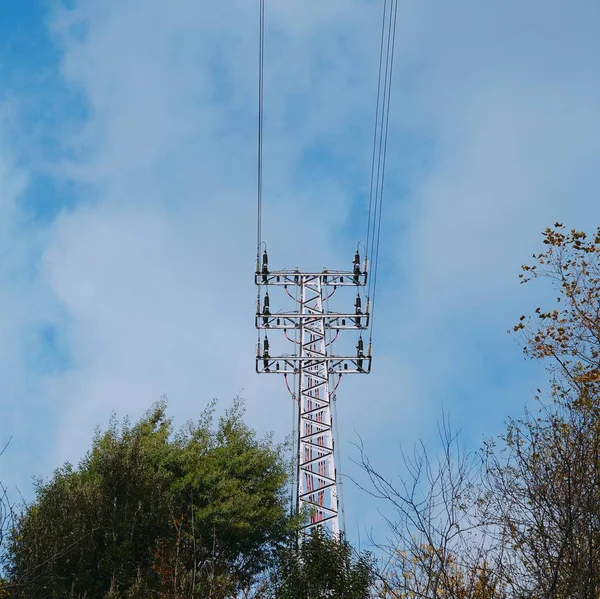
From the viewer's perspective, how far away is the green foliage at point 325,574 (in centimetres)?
1712

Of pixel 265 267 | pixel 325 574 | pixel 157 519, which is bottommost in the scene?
pixel 325 574

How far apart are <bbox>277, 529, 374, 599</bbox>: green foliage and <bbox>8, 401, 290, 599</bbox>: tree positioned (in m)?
1.64

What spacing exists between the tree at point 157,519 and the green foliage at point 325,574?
1636mm

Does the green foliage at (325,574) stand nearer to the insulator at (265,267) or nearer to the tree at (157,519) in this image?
the tree at (157,519)

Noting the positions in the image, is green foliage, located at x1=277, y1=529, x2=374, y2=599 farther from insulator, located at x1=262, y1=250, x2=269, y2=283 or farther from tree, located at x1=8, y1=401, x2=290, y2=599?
insulator, located at x1=262, y1=250, x2=269, y2=283

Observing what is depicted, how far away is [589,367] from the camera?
13023mm

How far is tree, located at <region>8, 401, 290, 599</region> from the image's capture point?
736 inches

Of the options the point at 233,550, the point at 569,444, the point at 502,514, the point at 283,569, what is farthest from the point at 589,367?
the point at 233,550

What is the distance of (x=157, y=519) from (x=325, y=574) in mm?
5563

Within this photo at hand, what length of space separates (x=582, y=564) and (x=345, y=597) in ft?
26.4

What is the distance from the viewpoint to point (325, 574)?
17250 mm

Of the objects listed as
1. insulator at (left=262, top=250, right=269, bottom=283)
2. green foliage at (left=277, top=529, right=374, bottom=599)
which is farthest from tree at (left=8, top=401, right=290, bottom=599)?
insulator at (left=262, top=250, right=269, bottom=283)

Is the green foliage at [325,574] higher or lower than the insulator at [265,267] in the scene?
lower

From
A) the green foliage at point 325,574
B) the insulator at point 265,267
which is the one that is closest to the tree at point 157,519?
the green foliage at point 325,574
